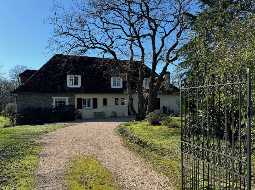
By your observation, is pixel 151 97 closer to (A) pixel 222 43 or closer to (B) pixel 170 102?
(B) pixel 170 102

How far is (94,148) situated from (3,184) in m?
7.85

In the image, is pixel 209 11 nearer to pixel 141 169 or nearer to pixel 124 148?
pixel 124 148

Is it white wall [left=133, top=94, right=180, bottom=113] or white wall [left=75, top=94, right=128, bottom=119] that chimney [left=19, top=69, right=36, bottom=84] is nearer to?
white wall [left=75, top=94, right=128, bottom=119]

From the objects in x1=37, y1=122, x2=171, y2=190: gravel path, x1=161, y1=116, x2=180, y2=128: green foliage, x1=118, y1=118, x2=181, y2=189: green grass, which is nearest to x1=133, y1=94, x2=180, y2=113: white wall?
x1=161, y1=116, x2=180, y2=128: green foliage

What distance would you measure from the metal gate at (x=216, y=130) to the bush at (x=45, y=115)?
1231 inches

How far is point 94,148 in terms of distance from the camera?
18016 millimetres

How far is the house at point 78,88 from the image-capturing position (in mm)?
43625

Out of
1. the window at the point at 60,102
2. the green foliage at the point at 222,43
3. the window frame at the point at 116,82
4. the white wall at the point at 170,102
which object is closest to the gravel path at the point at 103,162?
the green foliage at the point at 222,43

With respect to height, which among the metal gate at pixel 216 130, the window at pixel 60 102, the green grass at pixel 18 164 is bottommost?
the green grass at pixel 18 164

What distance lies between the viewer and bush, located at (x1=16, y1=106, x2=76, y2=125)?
38.9 m

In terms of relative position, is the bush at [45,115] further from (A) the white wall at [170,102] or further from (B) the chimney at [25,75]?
(A) the white wall at [170,102]

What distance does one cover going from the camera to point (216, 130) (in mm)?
8352

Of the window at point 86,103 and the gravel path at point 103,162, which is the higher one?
the window at point 86,103

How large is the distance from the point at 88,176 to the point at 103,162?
2.66 m
